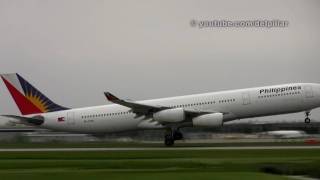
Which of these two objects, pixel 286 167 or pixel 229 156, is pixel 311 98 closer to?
pixel 229 156

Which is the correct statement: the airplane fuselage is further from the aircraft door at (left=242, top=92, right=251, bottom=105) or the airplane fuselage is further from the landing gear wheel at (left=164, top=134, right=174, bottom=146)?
the landing gear wheel at (left=164, top=134, right=174, bottom=146)

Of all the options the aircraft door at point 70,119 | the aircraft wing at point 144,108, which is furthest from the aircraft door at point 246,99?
the aircraft door at point 70,119

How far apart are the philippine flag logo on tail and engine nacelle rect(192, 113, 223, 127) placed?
1166 cm

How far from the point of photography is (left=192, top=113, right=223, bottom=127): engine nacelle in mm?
46594

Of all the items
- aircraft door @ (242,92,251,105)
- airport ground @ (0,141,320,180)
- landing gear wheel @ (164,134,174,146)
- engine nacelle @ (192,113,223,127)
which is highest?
aircraft door @ (242,92,251,105)

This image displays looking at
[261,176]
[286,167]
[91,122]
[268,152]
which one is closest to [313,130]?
[91,122]

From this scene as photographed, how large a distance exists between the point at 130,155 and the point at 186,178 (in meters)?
15.4

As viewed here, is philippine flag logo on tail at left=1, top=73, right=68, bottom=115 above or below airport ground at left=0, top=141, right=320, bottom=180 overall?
above

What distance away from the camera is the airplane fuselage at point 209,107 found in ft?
156

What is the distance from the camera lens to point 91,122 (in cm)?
5103

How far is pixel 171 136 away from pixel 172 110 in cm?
214

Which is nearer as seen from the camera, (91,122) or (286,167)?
(286,167)

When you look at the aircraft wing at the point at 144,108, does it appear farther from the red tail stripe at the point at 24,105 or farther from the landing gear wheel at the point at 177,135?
the red tail stripe at the point at 24,105

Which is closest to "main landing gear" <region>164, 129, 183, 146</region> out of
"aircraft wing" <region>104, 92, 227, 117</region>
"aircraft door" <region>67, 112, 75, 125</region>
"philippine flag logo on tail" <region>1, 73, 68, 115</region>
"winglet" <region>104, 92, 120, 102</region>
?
"aircraft wing" <region>104, 92, 227, 117</region>
